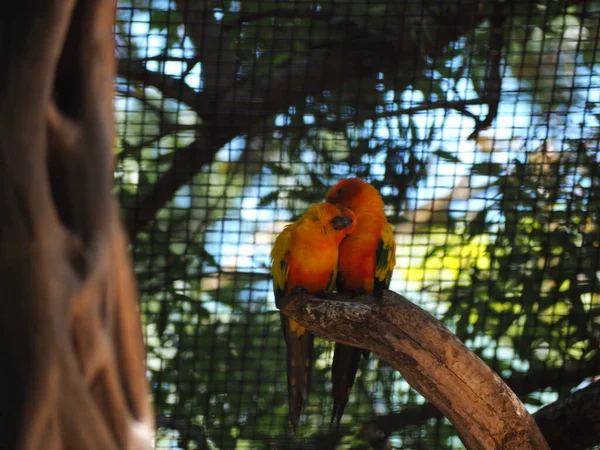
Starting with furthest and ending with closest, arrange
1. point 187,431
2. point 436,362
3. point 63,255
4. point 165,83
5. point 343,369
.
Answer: point 187,431, point 165,83, point 343,369, point 436,362, point 63,255

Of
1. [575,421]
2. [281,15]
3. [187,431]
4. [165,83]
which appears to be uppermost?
[281,15]

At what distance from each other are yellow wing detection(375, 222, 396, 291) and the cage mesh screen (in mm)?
808

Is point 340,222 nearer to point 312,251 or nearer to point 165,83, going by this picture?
point 312,251

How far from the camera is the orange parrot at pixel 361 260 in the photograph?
72.9 inches

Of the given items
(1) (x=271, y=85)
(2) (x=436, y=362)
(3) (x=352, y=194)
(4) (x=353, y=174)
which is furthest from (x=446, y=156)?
(2) (x=436, y=362)

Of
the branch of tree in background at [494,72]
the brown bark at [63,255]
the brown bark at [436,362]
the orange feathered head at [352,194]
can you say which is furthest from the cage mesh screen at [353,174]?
the brown bark at [63,255]

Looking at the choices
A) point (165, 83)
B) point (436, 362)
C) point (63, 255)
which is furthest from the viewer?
point (165, 83)

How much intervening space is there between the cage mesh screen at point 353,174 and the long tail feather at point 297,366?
30.5 inches

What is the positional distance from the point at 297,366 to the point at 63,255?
1452 millimetres

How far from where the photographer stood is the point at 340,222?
177 cm

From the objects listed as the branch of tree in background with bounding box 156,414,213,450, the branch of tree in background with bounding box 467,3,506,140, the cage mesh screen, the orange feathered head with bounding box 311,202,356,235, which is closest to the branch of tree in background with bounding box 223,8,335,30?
the cage mesh screen

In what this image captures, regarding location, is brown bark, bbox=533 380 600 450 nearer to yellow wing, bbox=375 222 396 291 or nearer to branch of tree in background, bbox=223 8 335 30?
yellow wing, bbox=375 222 396 291

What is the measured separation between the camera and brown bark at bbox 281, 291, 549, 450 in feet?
4.77

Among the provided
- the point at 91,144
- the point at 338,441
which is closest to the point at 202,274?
the point at 338,441
